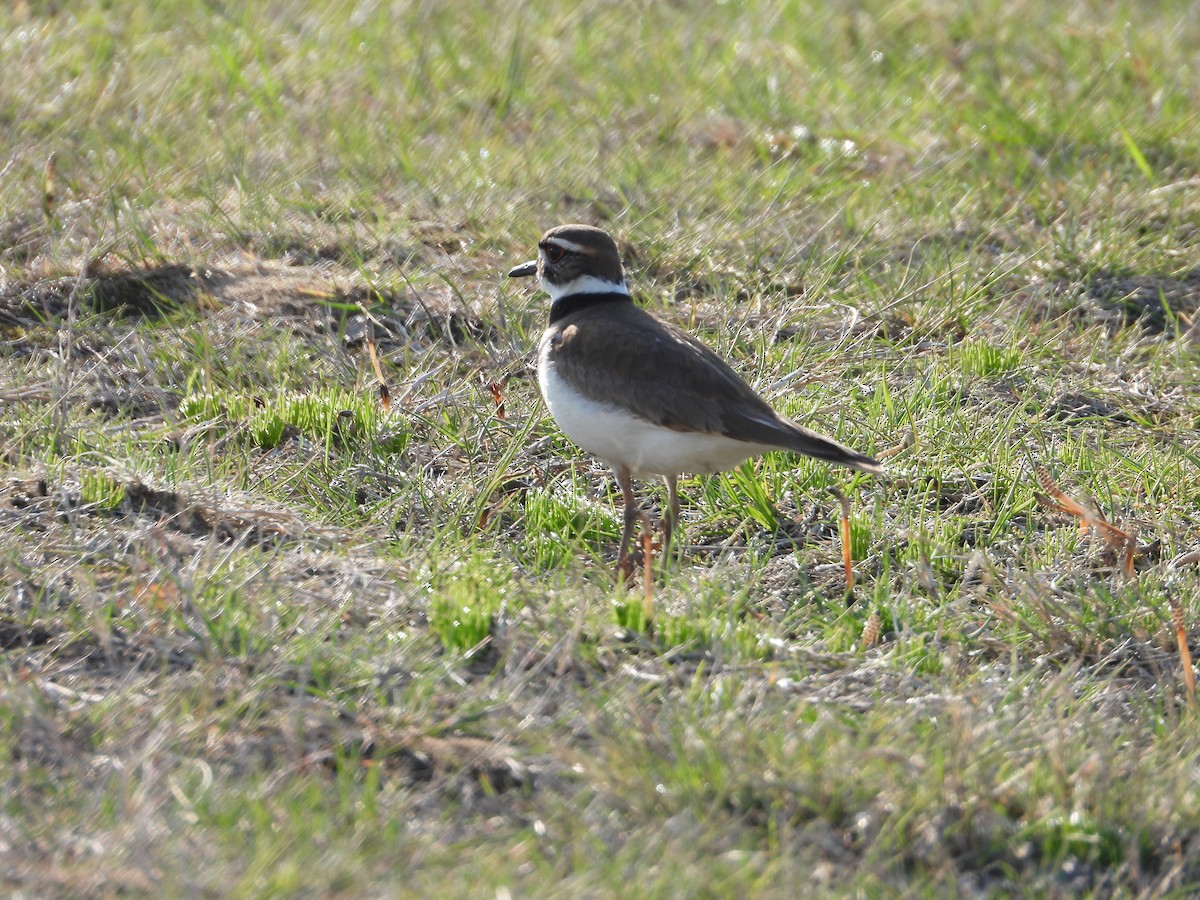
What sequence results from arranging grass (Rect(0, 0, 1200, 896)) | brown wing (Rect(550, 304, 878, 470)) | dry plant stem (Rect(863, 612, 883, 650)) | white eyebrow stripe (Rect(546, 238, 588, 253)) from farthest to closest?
white eyebrow stripe (Rect(546, 238, 588, 253)) < brown wing (Rect(550, 304, 878, 470)) < dry plant stem (Rect(863, 612, 883, 650)) < grass (Rect(0, 0, 1200, 896))

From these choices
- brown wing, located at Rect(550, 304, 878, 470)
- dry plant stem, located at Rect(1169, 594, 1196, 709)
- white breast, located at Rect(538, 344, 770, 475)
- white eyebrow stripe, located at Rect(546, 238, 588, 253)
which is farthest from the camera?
white eyebrow stripe, located at Rect(546, 238, 588, 253)

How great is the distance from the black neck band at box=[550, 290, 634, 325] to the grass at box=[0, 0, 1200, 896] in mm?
401

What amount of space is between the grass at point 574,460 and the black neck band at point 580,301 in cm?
40

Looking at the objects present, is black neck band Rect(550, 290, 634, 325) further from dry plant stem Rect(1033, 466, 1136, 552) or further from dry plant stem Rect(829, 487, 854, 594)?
dry plant stem Rect(1033, 466, 1136, 552)

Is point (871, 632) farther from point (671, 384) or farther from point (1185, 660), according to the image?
point (671, 384)

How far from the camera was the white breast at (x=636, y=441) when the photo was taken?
16.0 feet

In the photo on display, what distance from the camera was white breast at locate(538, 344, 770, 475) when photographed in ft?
16.0

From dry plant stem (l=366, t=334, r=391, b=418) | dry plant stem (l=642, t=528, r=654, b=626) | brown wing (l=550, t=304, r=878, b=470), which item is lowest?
dry plant stem (l=642, t=528, r=654, b=626)

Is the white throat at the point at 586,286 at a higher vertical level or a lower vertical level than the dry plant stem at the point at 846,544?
higher

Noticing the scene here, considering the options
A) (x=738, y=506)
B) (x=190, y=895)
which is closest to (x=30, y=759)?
(x=190, y=895)

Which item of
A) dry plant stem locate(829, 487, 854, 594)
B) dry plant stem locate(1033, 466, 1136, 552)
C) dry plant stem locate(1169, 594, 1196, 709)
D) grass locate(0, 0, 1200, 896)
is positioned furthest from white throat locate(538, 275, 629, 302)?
dry plant stem locate(1169, 594, 1196, 709)

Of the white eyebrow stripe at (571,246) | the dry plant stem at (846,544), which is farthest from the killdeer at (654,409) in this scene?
the white eyebrow stripe at (571,246)

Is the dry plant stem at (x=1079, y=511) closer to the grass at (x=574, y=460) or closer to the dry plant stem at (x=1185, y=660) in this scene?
the grass at (x=574, y=460)

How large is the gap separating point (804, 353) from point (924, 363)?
0.48 m
